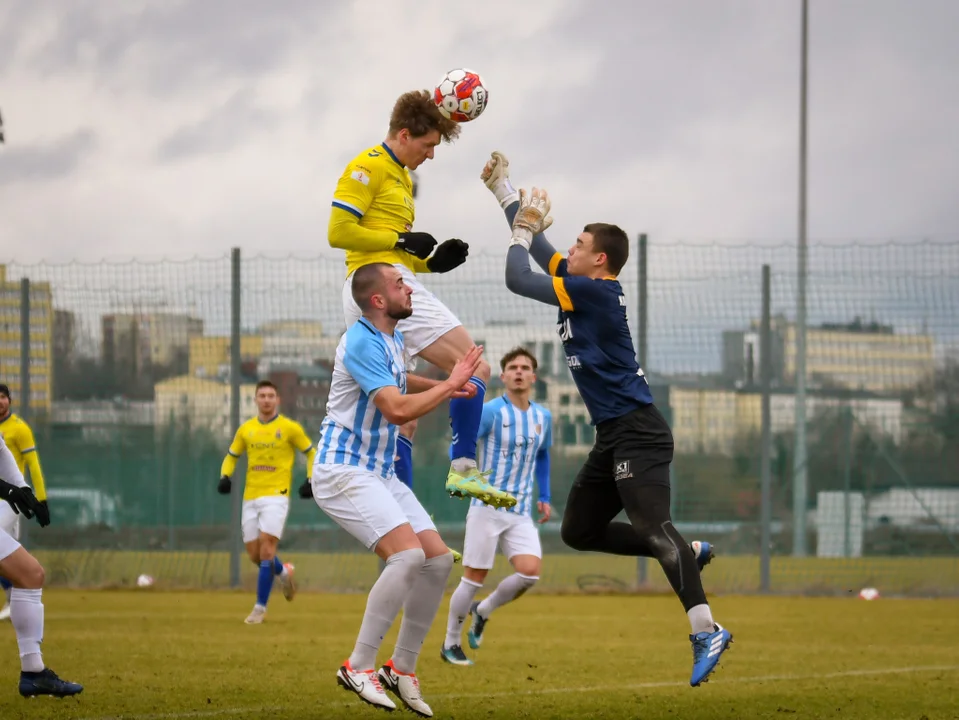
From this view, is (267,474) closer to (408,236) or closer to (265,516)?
(265,516)

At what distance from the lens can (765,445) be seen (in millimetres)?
18328

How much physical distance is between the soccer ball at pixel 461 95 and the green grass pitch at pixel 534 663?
11.5ft

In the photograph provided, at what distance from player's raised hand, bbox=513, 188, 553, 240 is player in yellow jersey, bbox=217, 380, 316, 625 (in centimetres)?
746

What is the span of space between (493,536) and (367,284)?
5.29 metres

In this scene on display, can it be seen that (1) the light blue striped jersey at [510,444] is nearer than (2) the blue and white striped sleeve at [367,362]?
No

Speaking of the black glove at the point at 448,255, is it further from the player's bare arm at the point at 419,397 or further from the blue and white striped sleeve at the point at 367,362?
the player's bare arm at the point at 419,397

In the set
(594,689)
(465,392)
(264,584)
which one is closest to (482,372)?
(465,392)

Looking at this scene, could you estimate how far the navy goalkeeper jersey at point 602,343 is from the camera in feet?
25.9

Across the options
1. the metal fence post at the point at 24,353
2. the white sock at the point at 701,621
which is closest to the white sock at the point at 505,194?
the white sock at the point at 701,621

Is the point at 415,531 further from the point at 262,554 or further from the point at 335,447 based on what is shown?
the point at 262,554

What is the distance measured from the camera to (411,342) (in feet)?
28.1

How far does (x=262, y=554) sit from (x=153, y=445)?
5.17m

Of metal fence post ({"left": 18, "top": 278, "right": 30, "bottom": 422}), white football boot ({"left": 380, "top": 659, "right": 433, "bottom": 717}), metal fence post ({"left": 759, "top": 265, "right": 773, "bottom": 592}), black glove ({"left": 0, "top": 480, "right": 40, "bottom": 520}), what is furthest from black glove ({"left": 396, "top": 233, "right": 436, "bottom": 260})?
metal fence post ({"left": 18, "top": 278, "right": 30, "bottom": 422})

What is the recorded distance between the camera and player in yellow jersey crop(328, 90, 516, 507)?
830cm
